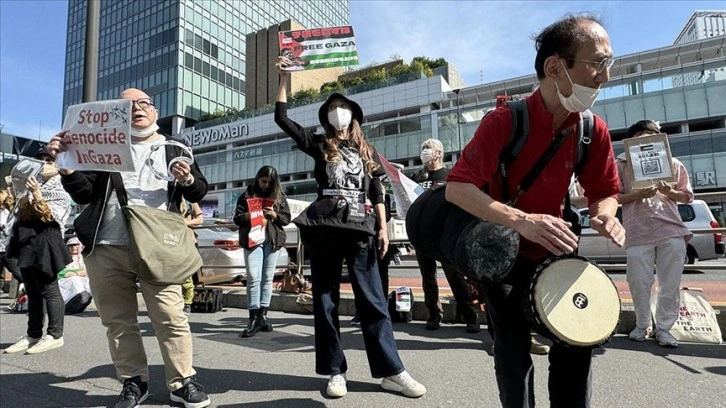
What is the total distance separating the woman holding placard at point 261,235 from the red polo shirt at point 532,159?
12.1 feet

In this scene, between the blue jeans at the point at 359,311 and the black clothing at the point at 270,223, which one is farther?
the black clothing at the point at 270,223

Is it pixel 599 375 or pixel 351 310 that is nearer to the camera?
pixel 599 375

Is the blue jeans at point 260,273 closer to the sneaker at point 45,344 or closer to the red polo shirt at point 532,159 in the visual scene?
the sneaker at point 45,344

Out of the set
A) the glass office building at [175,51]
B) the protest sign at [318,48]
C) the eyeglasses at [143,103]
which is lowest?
the eyeglasses at [143,103]

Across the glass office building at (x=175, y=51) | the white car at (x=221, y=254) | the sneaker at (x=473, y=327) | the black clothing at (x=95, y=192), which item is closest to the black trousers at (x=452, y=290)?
the sneaker at (x=473, y=327)

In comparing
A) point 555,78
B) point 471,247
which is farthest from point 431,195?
point 555,78

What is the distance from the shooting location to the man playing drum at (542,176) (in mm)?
1736

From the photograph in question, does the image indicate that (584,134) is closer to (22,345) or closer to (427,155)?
(427,155)

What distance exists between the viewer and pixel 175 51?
61.7 meters

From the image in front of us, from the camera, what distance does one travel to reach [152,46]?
65.2 meters

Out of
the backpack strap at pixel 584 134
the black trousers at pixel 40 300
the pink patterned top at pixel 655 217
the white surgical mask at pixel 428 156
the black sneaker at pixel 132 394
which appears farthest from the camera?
the white surgical mask at pixel 428 156

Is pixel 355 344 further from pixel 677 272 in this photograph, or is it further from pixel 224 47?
pixel 224 47

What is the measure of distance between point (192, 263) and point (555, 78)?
230 cm

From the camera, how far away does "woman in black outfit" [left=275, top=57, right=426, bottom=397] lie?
2.99 meters
